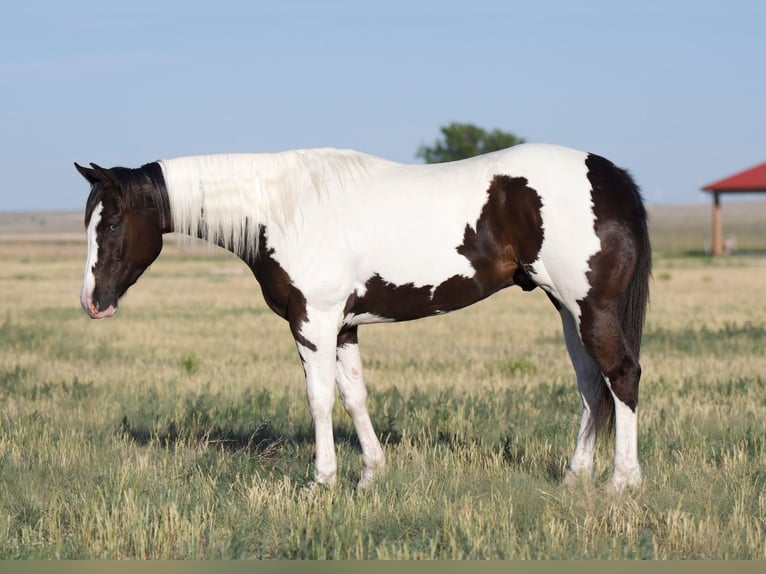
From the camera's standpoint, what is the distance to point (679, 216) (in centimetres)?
15650

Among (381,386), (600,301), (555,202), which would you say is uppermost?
Result: (555,202)

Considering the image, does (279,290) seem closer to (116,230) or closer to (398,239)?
(398,239)

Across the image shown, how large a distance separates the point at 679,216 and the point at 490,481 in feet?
520

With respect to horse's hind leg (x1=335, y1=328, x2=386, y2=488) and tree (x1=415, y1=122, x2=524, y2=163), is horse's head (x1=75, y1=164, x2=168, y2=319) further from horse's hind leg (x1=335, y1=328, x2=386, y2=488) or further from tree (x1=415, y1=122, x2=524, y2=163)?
tree (x1=415, y1=122, x2=524, y2=163)

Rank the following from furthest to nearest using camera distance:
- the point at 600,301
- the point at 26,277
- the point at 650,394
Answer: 1. the point at 26,277
2. the point at 650,394
3. the point at 600,301

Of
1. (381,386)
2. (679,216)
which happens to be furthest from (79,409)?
(679,216)

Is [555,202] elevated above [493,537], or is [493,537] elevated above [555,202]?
[555,202]

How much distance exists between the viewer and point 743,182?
48438 millimetres

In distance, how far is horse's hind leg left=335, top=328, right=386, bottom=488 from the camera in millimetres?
6559

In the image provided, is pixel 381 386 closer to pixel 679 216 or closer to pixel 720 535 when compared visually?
pixel 720 535

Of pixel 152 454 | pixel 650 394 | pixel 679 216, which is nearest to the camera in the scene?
pixel 152 454

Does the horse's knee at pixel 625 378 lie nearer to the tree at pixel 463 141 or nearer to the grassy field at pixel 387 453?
the grassy field at pixel 387 453

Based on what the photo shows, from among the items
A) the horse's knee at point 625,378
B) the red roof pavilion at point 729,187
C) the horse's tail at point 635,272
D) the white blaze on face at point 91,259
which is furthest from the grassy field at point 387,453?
the red roof pavilion at point 729,187

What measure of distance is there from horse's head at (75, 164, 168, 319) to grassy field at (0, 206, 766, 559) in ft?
4.19
